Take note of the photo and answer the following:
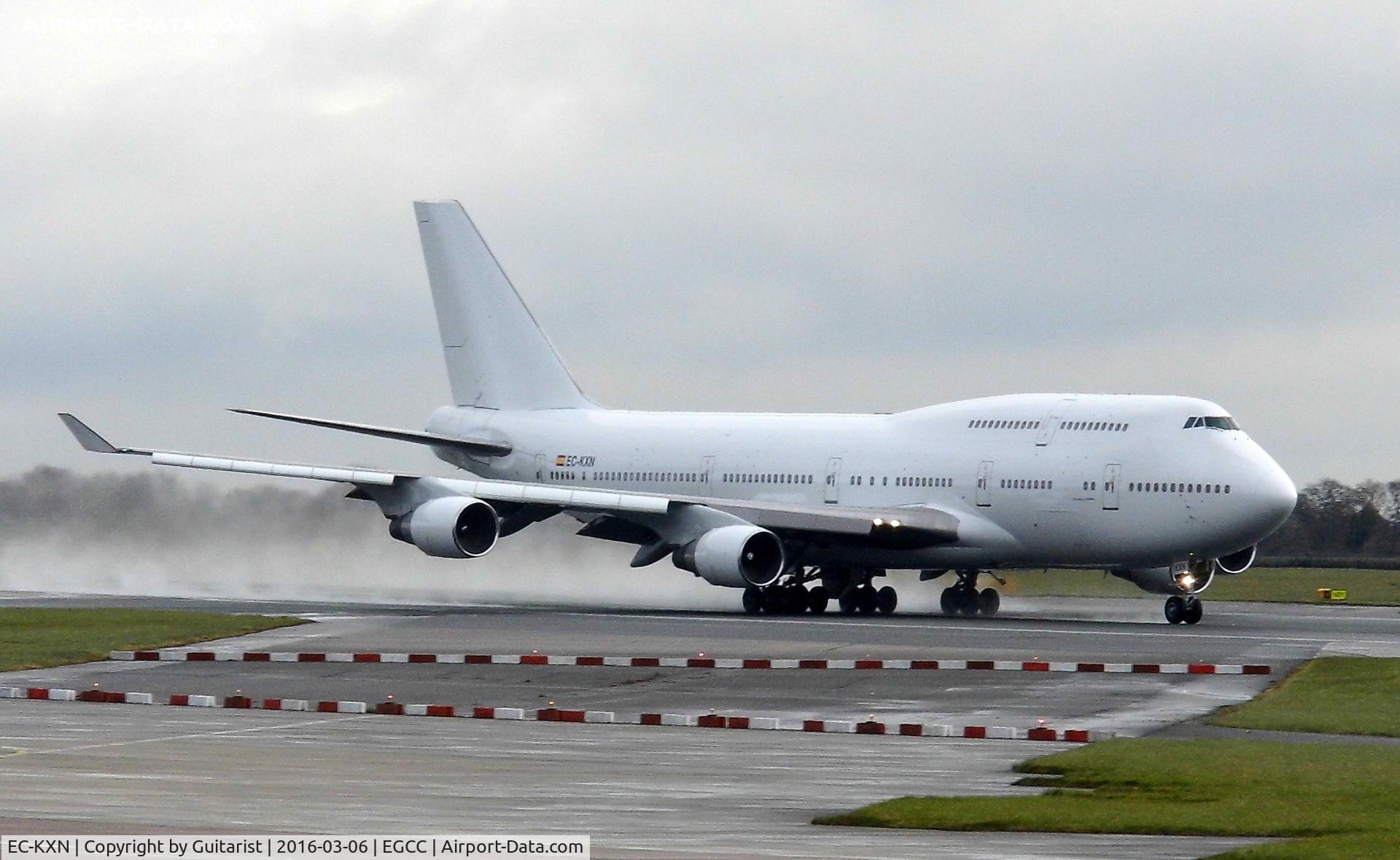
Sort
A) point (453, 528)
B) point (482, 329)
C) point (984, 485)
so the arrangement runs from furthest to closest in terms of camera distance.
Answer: point (482, 329)
point (453, 528)
point (984, 485)

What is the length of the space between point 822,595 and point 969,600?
3.44 meters

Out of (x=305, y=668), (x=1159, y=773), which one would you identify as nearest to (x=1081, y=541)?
(x=305, y=668)

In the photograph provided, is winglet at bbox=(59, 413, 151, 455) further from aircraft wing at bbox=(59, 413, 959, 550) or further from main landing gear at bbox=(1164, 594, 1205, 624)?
main landing gear at bbox=(1164, 594, 1205, 624)

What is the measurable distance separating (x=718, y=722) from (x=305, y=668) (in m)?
8.98

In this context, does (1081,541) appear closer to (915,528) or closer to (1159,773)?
(915,528)

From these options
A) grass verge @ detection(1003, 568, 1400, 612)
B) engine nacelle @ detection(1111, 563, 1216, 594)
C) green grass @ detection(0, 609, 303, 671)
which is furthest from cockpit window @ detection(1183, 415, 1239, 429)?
green grass @ detection(0, 609, 303, 671)

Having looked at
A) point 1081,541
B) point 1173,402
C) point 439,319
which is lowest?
point 1081,541

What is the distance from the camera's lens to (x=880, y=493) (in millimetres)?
47031

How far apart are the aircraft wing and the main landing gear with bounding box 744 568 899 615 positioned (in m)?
1.31

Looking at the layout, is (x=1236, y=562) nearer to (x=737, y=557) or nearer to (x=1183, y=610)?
(x=1183, y=610)

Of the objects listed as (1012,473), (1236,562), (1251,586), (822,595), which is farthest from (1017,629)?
(1251,586)

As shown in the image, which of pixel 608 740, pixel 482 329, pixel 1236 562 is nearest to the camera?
pixel 608 740

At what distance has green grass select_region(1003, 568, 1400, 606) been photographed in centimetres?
5550

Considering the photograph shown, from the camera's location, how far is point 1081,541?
144 feet
